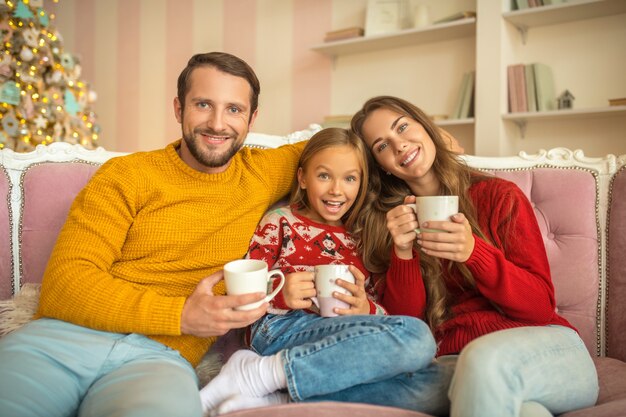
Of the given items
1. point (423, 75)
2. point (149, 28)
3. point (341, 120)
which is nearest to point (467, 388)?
point (341, 120)

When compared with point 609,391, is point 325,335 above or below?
above

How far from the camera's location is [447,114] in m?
3.57

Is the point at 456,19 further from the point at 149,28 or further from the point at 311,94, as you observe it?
the point at 149,28

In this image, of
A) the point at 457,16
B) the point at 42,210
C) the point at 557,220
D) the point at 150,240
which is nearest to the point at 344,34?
the point at 457,16

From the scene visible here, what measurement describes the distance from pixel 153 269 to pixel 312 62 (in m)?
3.02

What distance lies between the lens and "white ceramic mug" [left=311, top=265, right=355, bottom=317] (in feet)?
4.31

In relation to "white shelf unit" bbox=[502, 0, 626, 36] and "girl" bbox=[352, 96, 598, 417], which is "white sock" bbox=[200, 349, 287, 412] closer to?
"girl" bbox=[352, 96, 598, 417]

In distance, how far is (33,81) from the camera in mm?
3703

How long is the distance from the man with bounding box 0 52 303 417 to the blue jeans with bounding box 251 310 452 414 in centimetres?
18

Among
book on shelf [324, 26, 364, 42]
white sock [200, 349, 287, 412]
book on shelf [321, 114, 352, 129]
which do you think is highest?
book on shelf [324, 26, 364, 42]

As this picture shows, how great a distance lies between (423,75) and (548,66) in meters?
0.84

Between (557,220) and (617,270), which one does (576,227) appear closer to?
(557,220)

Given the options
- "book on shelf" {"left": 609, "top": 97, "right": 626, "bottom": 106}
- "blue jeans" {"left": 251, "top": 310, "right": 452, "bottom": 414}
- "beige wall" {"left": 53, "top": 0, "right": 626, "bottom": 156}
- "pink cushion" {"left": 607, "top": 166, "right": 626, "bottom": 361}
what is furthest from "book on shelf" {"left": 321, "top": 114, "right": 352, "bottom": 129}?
"blue jeans" {"left": 251, "top": 310, "right": 452, "bottom": 414}

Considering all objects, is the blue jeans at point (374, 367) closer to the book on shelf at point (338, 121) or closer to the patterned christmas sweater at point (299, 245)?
the patterned christmas sweater at point (299, 245)
